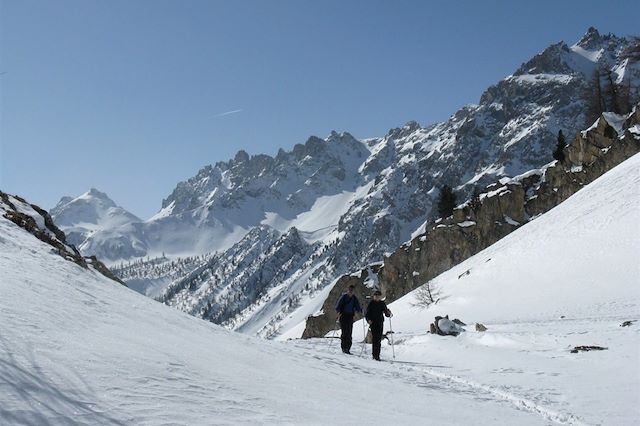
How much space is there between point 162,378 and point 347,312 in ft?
37.0

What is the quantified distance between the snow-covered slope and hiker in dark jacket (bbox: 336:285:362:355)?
6.12 feet

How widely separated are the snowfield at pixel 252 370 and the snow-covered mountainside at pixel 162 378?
3 centimetres

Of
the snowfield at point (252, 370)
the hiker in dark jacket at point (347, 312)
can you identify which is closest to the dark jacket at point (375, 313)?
the hiker in dark jacket at point (347, 312)

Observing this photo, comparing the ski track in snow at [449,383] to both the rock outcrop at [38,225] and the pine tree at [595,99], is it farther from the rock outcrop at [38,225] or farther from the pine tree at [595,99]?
the pine tree at [595,99]

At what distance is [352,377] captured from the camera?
11039mm

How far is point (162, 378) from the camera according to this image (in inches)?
279

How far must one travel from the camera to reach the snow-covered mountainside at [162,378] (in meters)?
5.61

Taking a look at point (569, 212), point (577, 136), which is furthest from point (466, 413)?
point (577, 136)

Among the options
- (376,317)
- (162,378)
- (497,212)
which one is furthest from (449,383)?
(497,212)

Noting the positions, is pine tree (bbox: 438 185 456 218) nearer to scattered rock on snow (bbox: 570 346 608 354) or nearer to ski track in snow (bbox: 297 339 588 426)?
ski track in snow (bbox: 297 339 588 426)

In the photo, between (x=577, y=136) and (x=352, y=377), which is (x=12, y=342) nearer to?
(x=352, y=377)

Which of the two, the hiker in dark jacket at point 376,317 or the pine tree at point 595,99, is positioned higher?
the pine tree at point 595,99

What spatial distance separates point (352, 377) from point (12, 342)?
21.5 feet

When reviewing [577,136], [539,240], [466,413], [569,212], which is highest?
[577,136]
